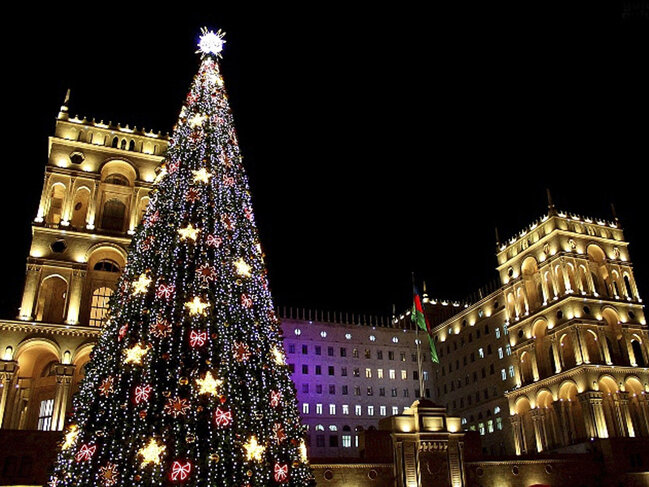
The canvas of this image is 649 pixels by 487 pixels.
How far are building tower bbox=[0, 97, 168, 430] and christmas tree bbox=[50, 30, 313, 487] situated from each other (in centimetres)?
2044

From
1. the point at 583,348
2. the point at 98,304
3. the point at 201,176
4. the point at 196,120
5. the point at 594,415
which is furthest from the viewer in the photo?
the point at 583,348

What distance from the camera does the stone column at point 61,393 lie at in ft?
110

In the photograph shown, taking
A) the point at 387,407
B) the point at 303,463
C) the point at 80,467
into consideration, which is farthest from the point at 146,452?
the point at 387,407

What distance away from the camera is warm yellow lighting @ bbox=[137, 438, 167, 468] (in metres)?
14.9

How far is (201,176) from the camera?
64.0 ft

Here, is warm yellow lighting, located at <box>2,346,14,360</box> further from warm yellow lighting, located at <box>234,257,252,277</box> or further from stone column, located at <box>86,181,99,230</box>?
warm yellow lighting, located at <box>234,257,252,277</box>

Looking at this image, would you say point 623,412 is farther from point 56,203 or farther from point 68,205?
point 56,203

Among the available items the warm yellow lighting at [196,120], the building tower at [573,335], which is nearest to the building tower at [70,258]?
the warm yellow lighting at [196,120]

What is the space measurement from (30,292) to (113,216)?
8.44 m

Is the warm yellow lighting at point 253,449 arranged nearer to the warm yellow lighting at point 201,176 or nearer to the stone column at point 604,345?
the warm yellow lighting at point 201,176

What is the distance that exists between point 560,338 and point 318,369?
29.7 meters

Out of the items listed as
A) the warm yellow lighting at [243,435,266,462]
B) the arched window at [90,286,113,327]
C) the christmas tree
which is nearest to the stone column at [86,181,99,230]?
the arched window at [90,286,113,327]

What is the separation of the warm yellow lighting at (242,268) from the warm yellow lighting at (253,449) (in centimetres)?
517

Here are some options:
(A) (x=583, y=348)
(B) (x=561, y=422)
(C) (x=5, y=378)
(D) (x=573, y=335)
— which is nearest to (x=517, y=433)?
(B) (x=561, y=422)
